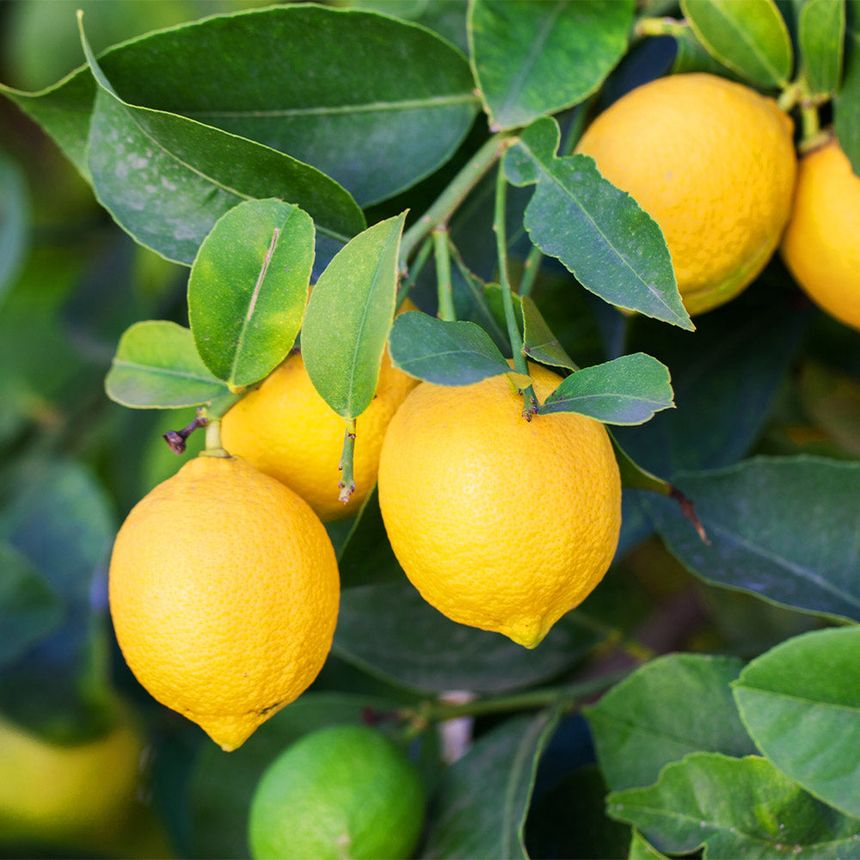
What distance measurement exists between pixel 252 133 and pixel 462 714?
508 mm

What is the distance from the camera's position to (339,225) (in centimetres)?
67

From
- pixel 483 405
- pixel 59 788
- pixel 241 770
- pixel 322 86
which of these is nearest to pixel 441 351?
pixel 483 405

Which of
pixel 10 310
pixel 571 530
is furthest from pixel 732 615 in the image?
pixel 10 310

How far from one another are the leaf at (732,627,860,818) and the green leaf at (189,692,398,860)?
45cm

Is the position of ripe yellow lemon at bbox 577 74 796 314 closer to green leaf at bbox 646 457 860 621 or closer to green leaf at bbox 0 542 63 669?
green leaf at bbox 646 457 860 621

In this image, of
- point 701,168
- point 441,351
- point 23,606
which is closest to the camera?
point 441,351

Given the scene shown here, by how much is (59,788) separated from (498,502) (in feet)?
2.80

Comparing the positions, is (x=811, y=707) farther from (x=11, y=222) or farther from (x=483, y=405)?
(x=11, y=222)

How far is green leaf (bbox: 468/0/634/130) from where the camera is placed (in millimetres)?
709

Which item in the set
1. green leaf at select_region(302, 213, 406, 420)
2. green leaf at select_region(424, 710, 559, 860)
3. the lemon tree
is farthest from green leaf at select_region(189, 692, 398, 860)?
green leaf at select_region(302, 213, 406, 420)

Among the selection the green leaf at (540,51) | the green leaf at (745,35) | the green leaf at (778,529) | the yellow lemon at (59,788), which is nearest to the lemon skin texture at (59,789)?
the yellow lemon at (59,788)

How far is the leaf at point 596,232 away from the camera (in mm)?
561

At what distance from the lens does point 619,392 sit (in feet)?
1.74

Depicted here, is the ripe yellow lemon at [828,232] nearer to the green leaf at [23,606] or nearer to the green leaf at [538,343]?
the green leaf at [538,343]
